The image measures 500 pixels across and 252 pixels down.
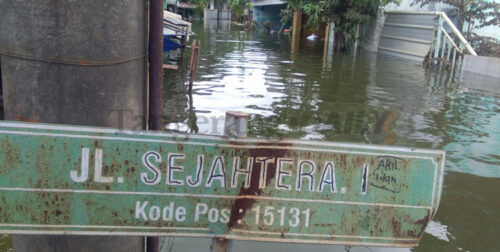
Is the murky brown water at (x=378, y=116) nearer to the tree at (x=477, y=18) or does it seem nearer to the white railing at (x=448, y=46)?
the white railing at (x=448, y=46)

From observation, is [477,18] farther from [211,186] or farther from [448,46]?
[211,186]

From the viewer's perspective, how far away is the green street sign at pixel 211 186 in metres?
1.62

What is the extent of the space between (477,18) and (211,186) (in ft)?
56.5

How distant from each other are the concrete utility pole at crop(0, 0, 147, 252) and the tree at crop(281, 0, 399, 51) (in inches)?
659

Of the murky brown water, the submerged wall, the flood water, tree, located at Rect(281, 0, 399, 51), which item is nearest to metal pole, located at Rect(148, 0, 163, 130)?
the murky brown water

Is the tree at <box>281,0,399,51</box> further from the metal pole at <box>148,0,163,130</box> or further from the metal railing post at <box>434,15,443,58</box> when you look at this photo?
the metal pole at <box>148,0,163,130</box>

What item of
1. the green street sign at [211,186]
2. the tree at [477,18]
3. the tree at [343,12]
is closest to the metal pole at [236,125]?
the green street sign at [211,186]

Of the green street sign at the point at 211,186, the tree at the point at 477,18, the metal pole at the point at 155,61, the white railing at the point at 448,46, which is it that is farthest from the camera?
the tree at the point at 477,18

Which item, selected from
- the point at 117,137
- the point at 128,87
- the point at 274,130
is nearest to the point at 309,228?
the point at 117,137

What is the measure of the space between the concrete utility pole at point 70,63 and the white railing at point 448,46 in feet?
46.0

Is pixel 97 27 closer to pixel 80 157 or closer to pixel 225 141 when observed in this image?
pixel 80 157

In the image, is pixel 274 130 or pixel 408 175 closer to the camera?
pixel 408 175

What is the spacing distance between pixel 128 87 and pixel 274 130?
14.7 ft

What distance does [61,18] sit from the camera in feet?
5.39
